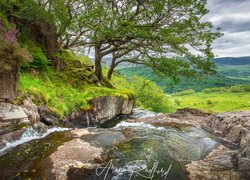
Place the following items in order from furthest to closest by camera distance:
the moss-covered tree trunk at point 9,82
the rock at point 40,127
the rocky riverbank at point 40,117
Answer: the rock at point 40,127, the moss-covered tree trunk at point 9,82, the rocky riverbank at point 40,117

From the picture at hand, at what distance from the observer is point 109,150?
36.5 feet

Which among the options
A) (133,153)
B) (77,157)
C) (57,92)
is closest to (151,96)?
(57,92)

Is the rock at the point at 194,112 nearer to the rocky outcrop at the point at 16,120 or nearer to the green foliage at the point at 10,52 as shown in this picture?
the rocky outcrop at the point at 16,120

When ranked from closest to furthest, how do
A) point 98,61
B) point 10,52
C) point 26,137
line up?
point 26,137, point 10,52, point 98,61

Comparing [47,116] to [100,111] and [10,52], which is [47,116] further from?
[100,111]

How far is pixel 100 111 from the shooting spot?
2042 centimetres

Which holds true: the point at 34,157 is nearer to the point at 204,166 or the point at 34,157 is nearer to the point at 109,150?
the point at 109,150

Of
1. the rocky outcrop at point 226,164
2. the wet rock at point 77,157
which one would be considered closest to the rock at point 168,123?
the rocky outcrop at point 226,164

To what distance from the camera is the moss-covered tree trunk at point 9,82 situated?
13.1 metres

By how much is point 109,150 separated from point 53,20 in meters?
10.7

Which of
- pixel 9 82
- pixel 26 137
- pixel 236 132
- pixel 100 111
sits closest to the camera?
pixel 26 137

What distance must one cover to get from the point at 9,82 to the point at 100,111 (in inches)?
325

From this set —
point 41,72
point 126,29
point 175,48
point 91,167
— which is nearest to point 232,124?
point 175,48

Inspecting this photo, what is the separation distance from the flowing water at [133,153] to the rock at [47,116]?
935mm
